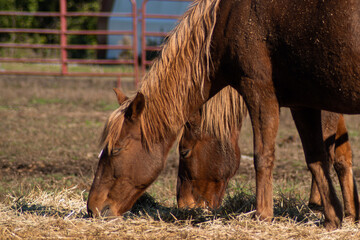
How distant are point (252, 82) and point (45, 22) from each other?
17.2m

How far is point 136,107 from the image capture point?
11.2 ft

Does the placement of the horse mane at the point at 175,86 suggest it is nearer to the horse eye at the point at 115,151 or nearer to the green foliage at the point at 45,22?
the horse eye at the point at 115,151

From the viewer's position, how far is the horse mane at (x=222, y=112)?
4.00 metres

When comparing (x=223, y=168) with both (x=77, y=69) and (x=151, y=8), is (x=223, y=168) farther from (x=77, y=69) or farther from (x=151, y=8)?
(x=151, y=8)

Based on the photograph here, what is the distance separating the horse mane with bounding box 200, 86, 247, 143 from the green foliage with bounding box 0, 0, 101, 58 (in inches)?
518

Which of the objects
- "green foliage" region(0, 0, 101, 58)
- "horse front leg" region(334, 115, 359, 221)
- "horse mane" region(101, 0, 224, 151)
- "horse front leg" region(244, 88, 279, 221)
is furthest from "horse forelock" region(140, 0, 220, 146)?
"green foliage" region(0, 0, 101, 58)

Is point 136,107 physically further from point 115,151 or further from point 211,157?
point 211,157

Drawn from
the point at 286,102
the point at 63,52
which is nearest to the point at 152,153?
the point at 286,102

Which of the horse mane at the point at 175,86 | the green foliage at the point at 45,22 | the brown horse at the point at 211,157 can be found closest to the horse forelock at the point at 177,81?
the horse mane at the point at 175,86

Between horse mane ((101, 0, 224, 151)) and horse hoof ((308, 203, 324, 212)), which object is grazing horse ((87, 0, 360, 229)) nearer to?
horse mane ((101, 0, 224, 151))

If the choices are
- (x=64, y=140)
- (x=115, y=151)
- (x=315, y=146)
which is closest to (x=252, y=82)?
(x=315, y=146)

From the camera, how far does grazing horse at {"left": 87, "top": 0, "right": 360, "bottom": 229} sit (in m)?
3.01

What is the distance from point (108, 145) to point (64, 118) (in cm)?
602

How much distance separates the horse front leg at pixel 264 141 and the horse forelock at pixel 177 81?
0.44 m
